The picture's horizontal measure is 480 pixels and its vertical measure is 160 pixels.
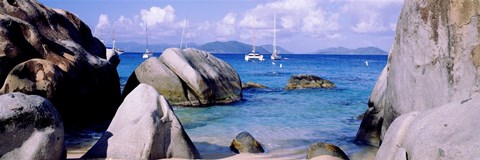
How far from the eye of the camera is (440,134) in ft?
14.0

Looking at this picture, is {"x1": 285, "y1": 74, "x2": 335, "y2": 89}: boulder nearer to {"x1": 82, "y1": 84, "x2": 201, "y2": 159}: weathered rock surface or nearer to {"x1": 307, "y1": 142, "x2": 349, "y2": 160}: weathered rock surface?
{"x1": 307, "y1": 142, "x2": 349, "y2": 160}: weathered rock surface

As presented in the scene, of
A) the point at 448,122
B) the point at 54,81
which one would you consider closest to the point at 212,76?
the point at 54,81

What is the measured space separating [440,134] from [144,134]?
14.3 feet

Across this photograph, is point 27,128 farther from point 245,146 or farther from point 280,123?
point 280,123

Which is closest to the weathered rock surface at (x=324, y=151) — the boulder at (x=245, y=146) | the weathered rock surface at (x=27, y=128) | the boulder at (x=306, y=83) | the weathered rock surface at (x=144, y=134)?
the boulder at (x=245, y=146)

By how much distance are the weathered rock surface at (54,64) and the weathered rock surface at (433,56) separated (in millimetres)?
7187

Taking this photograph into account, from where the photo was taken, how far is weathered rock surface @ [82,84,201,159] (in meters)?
7.07

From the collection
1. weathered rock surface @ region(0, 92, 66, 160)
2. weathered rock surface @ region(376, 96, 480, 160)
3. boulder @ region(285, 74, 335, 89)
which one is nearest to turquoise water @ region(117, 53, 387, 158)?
weathered rock surface @ region(0, 92, 66, 160)

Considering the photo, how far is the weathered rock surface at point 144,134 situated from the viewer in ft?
23.2

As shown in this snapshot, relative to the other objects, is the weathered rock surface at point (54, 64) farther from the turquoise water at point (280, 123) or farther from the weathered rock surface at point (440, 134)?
the weathered rock surface at point (440, 134)

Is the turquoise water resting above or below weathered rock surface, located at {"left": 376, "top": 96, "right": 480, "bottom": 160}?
below

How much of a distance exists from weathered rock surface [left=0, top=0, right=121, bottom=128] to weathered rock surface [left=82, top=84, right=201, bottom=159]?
348 centimetres

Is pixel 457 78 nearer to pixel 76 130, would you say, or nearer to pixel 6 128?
pixel 6 128

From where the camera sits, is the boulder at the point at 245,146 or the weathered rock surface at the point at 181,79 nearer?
the boulder at the point at 245,146
